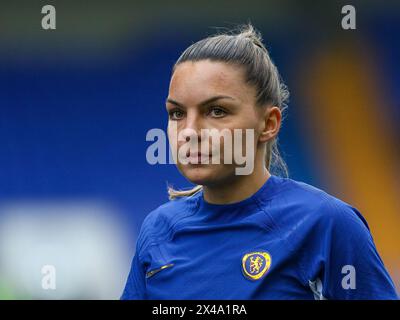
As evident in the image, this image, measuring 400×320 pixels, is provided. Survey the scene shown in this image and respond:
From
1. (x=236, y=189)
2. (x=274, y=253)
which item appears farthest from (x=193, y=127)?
(x=274, y=253)

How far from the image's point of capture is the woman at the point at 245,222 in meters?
1.87

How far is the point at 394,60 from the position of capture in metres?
5.35

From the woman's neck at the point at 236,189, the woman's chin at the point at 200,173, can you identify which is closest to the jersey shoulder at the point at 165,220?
the woman's neck at the point at 236,189

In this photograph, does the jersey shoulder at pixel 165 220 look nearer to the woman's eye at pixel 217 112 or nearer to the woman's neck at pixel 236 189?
the woman's neck at pixel 236 189

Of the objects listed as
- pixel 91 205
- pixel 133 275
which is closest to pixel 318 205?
pixel 133 275

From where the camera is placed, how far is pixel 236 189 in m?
2.01

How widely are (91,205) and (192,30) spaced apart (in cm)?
160

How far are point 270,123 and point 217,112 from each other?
0.24 metres

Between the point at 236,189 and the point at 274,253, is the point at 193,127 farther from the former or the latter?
the point at 274,253

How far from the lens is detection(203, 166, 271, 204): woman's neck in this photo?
6.58 feet

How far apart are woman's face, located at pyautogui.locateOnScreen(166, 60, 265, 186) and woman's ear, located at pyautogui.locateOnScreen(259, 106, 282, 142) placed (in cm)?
7

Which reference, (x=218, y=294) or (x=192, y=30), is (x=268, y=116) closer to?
(x=218, y=294)

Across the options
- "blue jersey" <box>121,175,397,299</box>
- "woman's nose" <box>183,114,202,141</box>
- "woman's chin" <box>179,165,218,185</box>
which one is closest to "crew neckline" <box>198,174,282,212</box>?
"blue jersey" <box>121,175,397,299</box>
